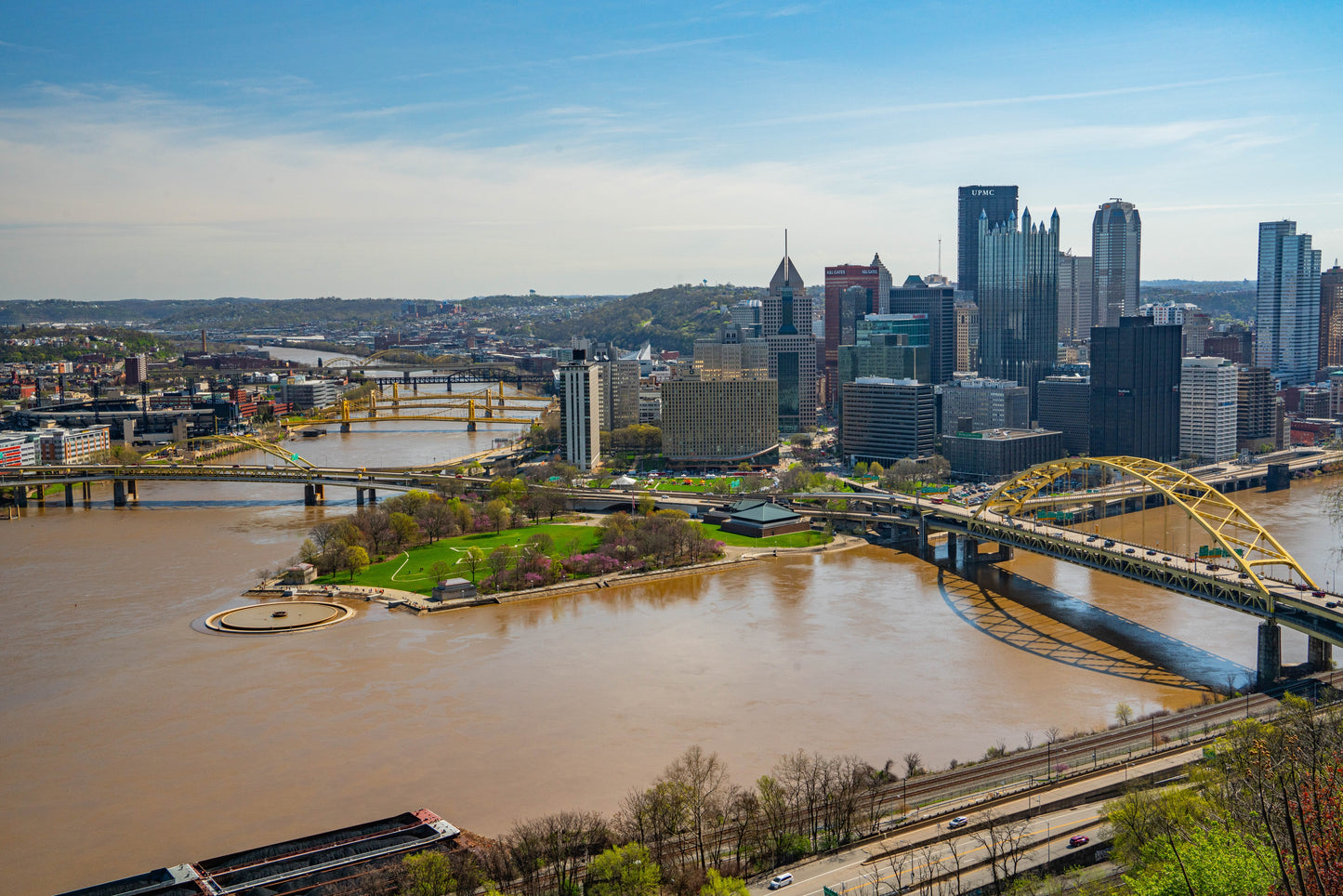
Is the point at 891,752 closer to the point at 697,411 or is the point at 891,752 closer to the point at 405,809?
the point at 405,809

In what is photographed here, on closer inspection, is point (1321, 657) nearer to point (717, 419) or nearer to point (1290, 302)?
point (717, 419)

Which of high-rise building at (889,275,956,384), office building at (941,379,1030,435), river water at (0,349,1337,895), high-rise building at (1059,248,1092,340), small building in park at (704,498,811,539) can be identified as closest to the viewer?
river water at (0,349,1337,895)

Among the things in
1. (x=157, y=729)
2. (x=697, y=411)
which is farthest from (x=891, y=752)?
(x=697, y=411)

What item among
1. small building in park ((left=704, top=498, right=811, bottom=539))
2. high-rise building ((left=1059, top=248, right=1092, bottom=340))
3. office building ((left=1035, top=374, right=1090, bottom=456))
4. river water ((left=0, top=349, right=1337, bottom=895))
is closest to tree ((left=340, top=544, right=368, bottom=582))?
river water ((left=0, top=349, right=1337, bottom=895))

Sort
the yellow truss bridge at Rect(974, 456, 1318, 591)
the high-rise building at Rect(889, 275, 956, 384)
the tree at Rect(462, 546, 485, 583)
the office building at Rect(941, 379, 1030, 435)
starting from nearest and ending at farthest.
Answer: the yellow truss bridge at Rect(974, 456, 1318, 591) → the tree at Rect(462, 546, 485, 583) → the office building at Rect(941, 379, 1030, 435) → the high-rise building at Rect(889, 275, 956, 384)

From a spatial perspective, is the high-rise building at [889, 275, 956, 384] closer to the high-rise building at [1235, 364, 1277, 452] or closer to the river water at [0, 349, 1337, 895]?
the high-rise building at [1235, 364, 1277, 452]

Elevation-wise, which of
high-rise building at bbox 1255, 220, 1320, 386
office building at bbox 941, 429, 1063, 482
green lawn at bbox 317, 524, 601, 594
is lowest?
green lawn at bbox 317, 524, 601, 594

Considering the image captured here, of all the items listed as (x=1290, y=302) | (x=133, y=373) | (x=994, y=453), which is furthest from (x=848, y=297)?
(x=133, y=373)
